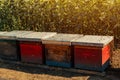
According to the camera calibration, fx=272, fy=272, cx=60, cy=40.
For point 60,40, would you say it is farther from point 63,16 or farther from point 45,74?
point 63,16

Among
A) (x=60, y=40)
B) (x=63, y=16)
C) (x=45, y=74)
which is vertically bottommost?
(x=45, y=74)

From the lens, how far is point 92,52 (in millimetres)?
6605

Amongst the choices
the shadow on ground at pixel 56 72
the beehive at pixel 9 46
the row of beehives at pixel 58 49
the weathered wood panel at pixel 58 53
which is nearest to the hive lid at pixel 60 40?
the row of beehives at pixel 58 49

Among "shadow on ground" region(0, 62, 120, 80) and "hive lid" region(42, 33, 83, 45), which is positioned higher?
"hive lid" region(42, 33, 83, 45)

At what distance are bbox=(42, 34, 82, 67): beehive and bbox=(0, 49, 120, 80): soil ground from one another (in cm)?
24

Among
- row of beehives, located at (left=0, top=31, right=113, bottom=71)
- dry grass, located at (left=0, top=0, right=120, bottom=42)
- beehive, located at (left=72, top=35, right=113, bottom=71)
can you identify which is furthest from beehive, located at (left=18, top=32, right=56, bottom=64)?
dry grass, located at (left=0, top=0, right=120, bottom=42)

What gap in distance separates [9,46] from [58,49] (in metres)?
1.59

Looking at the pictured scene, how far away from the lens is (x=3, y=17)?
971 cm

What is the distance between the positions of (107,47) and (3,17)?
14.4 feet

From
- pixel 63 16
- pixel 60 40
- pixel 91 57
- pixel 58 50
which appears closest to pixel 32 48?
pixel 58 50

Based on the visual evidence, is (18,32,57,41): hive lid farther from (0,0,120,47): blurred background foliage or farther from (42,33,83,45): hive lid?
(0,0,120,47): blurred background foliage

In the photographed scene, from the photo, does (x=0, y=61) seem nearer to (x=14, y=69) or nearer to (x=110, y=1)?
(x=14, y=69)

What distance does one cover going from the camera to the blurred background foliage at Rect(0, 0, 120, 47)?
8305 mm

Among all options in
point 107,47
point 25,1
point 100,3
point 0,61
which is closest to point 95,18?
point 100,3
